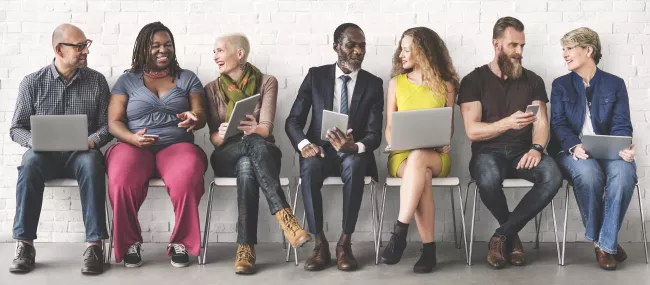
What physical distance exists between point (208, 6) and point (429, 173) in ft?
6.27

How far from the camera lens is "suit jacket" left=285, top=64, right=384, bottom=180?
Answer: 4.67m

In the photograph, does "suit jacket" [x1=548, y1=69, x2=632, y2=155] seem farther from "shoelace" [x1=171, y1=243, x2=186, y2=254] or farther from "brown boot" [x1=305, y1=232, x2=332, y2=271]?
→ "shoelace" [x1=171, y1=243, x2=186, y2=254]

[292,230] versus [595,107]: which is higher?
[595,107]

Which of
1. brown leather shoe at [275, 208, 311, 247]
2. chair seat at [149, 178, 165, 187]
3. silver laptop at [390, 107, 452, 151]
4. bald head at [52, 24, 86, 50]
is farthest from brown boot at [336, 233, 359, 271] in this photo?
bald head at [52, 24, 86, 50]

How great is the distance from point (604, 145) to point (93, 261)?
9.73 ft

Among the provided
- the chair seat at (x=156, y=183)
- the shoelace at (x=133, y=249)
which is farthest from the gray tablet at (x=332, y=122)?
the shoelace at (x=133, y=249)

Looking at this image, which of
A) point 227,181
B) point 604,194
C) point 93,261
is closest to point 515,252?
point 604,194

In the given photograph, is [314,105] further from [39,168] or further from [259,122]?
[39,168]

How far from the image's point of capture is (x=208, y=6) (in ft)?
16.8

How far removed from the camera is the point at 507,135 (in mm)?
4656

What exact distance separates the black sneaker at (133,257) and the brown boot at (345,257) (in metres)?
1.14

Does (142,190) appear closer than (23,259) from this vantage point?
No

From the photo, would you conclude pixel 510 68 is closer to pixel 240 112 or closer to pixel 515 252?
pixel 515 252

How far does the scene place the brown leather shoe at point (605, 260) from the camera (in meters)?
4.27
